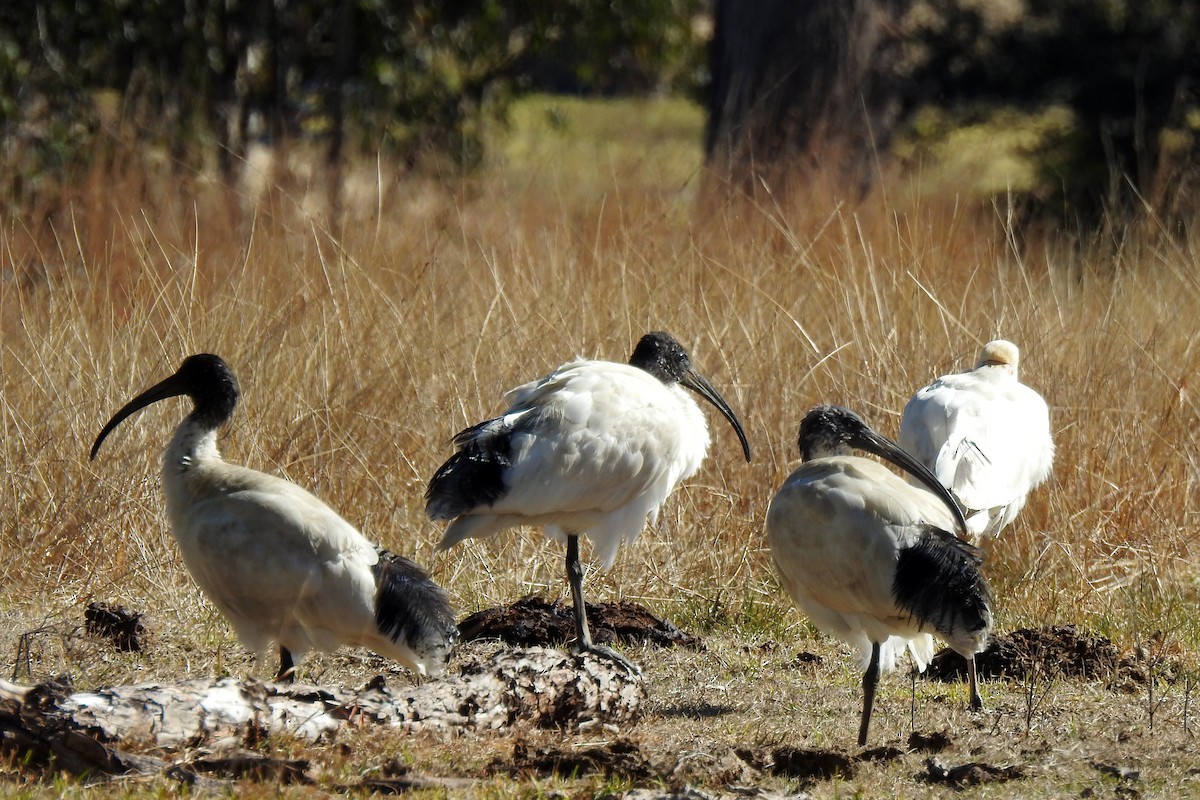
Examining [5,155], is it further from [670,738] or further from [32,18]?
[670,738]

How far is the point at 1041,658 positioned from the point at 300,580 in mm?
2513

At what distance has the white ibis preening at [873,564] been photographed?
4469 millimetres

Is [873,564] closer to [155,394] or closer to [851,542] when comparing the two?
[851,542]

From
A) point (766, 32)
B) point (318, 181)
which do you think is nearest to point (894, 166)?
point (766, 32)

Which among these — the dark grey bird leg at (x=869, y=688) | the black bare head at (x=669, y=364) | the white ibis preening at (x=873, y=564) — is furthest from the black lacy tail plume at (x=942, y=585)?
the black bare head at (x=669, y=364)

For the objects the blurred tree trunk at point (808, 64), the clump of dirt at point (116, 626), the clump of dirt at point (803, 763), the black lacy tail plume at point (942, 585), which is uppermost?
the blurred tree trunk at point (808, 64)

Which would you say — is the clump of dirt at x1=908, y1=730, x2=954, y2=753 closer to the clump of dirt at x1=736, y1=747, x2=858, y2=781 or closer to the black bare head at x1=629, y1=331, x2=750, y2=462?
the clump of dirt at x1=736, y1=747, x2=858, y2=781

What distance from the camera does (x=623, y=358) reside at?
737 centimetres

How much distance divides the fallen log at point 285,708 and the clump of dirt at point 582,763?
0.26m

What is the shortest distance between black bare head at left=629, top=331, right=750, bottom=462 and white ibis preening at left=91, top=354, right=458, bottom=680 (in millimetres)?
1859

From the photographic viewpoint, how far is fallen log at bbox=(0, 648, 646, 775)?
12.5ft

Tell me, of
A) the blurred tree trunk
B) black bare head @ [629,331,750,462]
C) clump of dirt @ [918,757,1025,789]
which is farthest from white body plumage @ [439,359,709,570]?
the blurred tree trunk

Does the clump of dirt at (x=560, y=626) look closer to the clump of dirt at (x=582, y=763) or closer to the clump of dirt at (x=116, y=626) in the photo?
the clump of dirt at (x=116, y=626)

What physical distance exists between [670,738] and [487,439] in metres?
1.26
